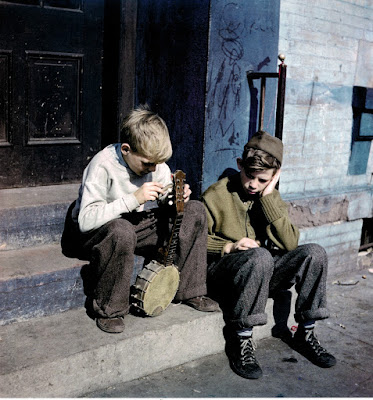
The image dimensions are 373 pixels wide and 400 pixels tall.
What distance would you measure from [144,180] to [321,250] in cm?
117

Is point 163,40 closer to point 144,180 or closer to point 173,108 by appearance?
point 173,108

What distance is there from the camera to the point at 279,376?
3.42 m

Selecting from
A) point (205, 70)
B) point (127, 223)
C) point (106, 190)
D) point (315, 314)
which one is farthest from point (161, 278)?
point (205, 70)

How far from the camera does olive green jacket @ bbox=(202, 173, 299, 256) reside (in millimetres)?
3723

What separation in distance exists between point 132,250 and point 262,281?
2.59 ft

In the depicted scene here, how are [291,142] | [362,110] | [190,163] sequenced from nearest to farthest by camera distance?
1. [190,163]
2. [291,142]
3. [362,110]

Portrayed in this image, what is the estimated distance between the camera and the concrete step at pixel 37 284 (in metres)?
3.21

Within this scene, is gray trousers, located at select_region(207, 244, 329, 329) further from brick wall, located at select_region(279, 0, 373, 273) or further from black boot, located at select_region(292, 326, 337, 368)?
brick wall, located at select_region(279, 0, 373, 273)

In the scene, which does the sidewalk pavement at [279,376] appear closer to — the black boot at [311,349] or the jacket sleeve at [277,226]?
the black boot at [311,349]

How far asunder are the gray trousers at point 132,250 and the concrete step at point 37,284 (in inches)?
5.3

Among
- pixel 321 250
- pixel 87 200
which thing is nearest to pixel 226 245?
pixel 321 250

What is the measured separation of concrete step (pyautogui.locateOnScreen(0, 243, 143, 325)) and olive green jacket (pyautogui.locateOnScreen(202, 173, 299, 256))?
858 millimetres

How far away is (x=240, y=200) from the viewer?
3.86m

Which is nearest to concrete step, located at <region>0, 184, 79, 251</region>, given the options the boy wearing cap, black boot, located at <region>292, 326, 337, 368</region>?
the boy wearing cap
